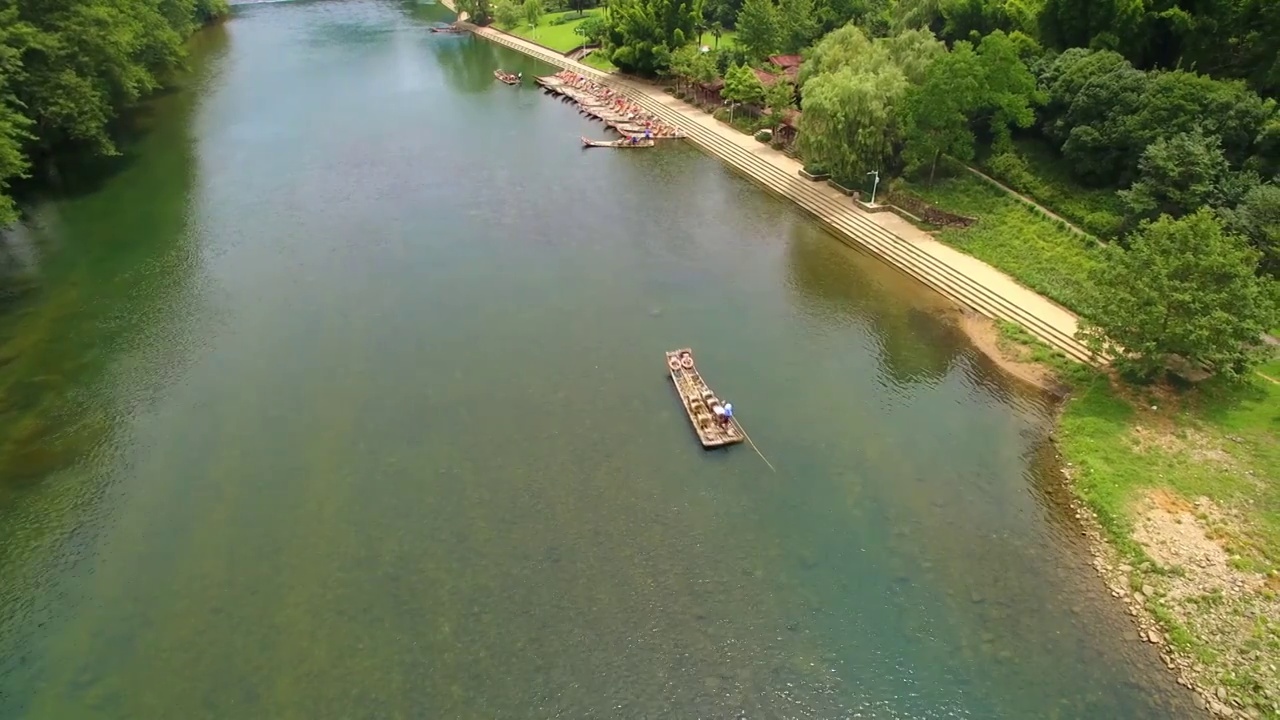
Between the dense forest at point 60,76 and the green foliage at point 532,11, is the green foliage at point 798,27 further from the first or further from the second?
the dense forest at point 60,76

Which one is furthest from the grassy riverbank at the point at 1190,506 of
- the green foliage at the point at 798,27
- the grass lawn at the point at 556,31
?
the grass lawn at the point at 556,31

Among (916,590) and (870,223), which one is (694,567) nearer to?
(916,590)

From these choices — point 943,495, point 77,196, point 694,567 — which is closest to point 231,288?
point 77,196

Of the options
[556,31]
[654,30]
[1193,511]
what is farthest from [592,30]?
[1193,511]

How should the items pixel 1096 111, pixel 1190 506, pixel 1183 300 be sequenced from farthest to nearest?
1. pixel 1096 111
2. pixel 1183 300
3. pixel 1190 506

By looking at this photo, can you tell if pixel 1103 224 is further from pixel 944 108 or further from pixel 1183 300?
pixel 1183 300

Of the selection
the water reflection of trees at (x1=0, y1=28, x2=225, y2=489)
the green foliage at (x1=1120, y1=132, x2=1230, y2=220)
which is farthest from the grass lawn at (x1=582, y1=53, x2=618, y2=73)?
the green foliage at (x1=1120, y1=132, x2=1230, y2=220)

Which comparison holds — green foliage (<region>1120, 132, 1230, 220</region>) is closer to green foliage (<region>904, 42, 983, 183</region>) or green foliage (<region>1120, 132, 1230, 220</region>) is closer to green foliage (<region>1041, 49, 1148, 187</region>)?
green foliage (<region>1041, 49, 1148, 187</region>)
